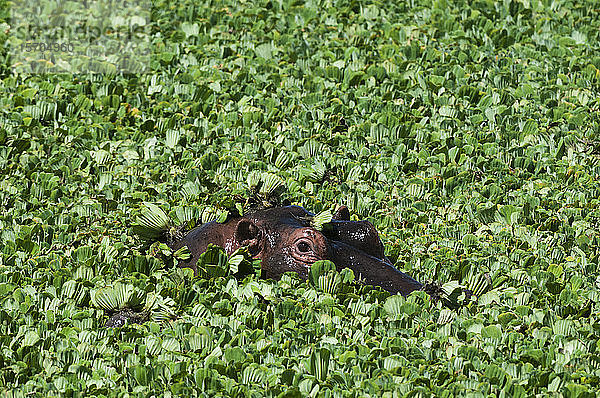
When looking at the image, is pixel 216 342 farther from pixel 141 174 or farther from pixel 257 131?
pixel 257 131

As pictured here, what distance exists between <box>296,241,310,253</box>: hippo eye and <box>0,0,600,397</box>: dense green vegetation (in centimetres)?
20

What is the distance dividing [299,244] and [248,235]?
1.27 feet

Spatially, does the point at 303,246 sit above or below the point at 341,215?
above

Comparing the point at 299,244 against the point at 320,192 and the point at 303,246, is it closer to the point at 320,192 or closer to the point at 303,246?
the point at 303,246

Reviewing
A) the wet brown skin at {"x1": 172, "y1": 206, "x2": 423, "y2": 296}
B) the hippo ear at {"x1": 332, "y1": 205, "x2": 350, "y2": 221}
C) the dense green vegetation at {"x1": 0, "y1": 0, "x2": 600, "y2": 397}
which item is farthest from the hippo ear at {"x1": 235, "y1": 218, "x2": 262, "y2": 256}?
the hippo ear at {"x1": 332, "y1": 205, "x2": 350, "y2": 221}

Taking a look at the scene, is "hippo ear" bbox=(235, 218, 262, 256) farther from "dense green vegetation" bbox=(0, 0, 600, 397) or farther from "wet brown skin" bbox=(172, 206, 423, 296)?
"dense green vegetation" bbox=(0, 0, 600, 397)

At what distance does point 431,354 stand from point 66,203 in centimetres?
337

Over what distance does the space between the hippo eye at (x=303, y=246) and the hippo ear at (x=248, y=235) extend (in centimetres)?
31

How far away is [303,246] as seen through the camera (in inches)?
235

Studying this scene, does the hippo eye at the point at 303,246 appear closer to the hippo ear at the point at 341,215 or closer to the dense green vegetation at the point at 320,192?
the dense green vegetation at the point at 320,192

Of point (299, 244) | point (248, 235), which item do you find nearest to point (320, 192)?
point (248, 235)

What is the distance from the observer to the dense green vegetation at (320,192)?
5.10m

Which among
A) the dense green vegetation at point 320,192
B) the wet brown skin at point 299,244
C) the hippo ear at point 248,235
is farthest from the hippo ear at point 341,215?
the hippo ear at point 248,235

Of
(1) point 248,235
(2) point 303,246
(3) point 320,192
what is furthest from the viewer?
(3) point 320,192
